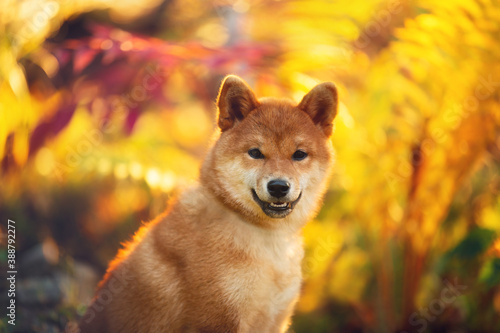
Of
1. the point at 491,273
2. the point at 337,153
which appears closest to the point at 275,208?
the point at 337,153

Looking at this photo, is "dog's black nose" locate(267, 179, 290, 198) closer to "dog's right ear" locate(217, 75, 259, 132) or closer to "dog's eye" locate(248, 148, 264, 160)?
"dog's eye" locate(248, 148, 264, 160)

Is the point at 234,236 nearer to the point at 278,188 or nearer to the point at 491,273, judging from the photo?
the point at 278,188

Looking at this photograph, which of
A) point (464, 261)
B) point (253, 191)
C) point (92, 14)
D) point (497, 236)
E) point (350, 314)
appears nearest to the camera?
point (253, 191)

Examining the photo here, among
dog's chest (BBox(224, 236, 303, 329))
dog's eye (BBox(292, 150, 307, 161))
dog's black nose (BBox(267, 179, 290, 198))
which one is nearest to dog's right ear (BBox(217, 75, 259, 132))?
dog's eye (BBox(292, 150, 307, 161))

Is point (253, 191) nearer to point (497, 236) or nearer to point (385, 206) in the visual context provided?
point (385, 206)

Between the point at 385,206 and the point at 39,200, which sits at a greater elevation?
the point at 385,206

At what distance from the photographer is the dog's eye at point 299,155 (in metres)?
2.94

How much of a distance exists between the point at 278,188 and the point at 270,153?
0.91 ft

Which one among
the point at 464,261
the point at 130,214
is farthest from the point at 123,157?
the point at 464,261

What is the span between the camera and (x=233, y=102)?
9.86 ft

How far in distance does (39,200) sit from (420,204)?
3.70 m

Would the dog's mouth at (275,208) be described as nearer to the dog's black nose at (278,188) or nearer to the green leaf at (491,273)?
the dog's black nose at (278,188)

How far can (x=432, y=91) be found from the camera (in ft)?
15.1

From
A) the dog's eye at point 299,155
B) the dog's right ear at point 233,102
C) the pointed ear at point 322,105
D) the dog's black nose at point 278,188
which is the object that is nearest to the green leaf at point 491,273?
the pointed ear at point 322,105
